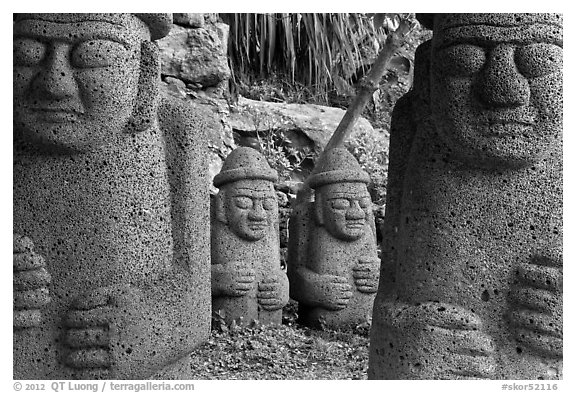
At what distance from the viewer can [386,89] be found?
485 inches

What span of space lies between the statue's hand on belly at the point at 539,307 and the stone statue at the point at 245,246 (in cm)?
322

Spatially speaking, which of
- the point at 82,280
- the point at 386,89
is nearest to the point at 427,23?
the point at 82,280

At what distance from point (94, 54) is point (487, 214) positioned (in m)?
1.38

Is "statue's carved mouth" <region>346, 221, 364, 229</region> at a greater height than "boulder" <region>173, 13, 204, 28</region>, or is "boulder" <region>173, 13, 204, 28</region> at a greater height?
"boulder" <region>173, 13, 204, 28</region>

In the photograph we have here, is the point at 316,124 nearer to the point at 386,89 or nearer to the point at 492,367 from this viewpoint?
the point at 386,89

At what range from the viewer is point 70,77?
2385 mm

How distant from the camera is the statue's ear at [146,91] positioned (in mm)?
2545

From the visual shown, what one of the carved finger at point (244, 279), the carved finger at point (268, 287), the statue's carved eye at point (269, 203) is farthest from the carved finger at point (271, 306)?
the statue's carved eye at point (269, 203)

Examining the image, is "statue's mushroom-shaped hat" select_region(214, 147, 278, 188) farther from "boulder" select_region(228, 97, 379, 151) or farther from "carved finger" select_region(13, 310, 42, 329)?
"boulder" select_region(228, 97, 379, 151)

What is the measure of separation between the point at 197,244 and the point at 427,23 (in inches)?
45.9

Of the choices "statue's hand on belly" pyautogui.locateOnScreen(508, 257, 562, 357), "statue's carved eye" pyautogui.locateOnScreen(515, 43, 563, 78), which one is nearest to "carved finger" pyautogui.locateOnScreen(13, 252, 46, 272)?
"statue's hand on belly" pyautogui.locateOnScreen(508, 257, 562, 357)

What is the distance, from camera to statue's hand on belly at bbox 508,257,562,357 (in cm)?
237

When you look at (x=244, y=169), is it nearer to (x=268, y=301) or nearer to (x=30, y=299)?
(x=268, y=301)

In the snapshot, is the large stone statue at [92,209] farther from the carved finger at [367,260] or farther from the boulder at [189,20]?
the boulder at [189,20]
